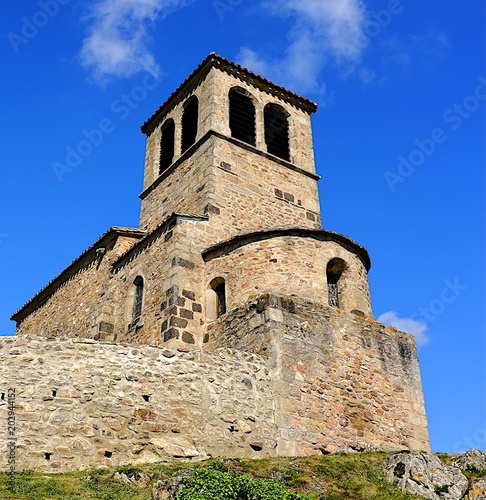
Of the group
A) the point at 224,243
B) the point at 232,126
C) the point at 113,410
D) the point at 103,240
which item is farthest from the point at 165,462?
the point at 232,126

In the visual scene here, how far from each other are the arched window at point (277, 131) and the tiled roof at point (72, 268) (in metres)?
5.29

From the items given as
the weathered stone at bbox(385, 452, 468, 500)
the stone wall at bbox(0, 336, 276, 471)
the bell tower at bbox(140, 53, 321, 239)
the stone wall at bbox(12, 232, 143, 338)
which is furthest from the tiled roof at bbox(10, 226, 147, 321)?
the weathered stone at bbox(385, 452, 468, 500)

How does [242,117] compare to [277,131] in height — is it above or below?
below

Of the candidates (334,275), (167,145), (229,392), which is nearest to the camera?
(229,392)

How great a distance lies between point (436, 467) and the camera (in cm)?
1012

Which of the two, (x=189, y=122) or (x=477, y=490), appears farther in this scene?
(x=189, y=122)

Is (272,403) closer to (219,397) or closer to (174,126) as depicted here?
(219,397)

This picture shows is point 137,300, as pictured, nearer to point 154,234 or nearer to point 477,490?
point 154,234

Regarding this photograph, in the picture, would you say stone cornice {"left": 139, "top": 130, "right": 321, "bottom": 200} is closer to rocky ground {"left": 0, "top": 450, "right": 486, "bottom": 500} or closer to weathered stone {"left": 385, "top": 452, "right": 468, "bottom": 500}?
rocky ground {"left": 0, "top": 450, "right": 486, "bottom": 500}

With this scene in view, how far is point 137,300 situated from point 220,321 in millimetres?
3276

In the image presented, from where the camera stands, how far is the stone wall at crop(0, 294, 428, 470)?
10.5 meters

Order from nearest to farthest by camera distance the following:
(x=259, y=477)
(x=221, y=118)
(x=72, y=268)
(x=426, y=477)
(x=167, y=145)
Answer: (x=259, y=477) < (x=426, y=477) < (x=221, y=118) < (x=72, y=268) < (x=167, y=145)

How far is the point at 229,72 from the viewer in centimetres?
2175

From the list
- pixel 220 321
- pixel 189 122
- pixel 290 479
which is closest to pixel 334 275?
pixel 220 321
